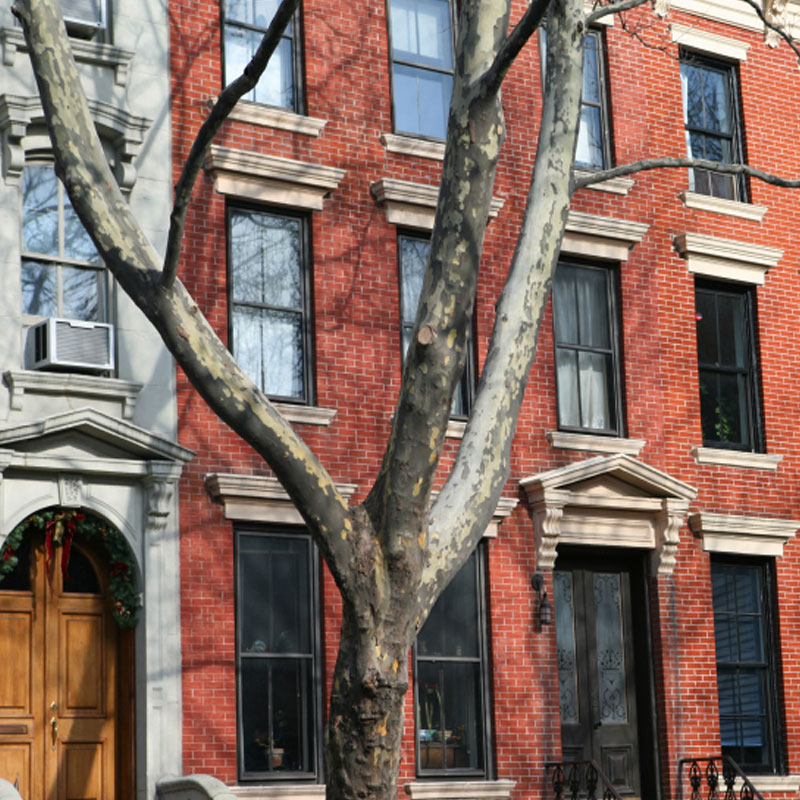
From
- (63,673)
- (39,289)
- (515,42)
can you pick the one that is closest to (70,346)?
(39,289)

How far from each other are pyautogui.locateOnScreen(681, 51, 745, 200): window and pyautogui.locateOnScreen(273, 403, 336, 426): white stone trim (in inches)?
249

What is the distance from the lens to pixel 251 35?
15070 mm

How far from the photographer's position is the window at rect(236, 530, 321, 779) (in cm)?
1341

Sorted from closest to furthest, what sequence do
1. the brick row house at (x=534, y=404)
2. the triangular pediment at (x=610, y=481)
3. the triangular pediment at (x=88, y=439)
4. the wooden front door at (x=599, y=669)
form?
the triangular pediment at (x=88, y=439), the brick row house at (x=534, y=404), the triangular pediment at (x=610, y=481), the wooden front door at (x=599, y=669)

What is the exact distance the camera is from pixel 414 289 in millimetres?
15469

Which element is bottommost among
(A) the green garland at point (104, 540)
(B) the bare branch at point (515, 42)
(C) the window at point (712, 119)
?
(A) the green garland at point (104, 540)

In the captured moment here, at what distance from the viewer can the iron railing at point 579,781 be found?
1466cm

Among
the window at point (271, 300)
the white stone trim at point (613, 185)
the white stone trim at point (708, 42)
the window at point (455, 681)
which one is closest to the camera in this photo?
the window at point (271, 300)

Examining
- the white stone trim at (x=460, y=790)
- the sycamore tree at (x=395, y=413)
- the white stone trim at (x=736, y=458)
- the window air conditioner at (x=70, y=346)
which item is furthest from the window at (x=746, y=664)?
the sycamore tree at (x=395, y=413)

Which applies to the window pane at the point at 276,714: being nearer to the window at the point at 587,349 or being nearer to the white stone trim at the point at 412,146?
the window at the point at 587,349

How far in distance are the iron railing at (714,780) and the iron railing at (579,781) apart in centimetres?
99

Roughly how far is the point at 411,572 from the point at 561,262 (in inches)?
354

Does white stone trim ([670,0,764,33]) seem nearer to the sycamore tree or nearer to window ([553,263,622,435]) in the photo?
window ([553,263,622,435])

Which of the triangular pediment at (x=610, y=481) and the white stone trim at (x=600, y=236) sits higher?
the white stone trim at (x=600, y=236)
